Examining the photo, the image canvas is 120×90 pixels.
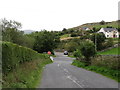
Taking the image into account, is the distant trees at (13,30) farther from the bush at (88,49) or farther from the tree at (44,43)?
the bush at (88,49)

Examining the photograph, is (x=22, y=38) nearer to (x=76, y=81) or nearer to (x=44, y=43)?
(x=44, y=43)

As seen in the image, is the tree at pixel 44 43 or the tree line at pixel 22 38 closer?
the tree line at pixel 22 38

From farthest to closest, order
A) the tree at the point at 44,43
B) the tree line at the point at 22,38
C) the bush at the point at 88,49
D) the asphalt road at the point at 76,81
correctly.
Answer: the tree at the point at 44,43
the tree line at the point at 22,38
the bush at the point at 88,49
the asphalt road at the point at 76,81

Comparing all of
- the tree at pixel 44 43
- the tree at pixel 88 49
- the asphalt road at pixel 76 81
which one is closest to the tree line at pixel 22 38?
the tree at pixel 44 43

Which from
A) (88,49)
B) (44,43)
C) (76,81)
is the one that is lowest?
(76,81)

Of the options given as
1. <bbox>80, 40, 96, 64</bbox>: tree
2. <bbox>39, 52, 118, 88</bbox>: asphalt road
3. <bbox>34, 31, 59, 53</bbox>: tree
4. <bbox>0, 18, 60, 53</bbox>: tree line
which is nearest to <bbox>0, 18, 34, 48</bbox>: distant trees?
<bbox>0, 18, 60, 53</bbox>: tree line

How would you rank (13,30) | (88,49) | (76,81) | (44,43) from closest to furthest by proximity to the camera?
(76,81) < (88,49) < (13,30) < (44,43)

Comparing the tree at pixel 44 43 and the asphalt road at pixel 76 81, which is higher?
the tree at pixel 44 43

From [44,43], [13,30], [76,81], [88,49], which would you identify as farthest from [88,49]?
[44,43]

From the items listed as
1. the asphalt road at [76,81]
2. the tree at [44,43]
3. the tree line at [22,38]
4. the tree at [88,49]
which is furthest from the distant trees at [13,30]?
the asphalt road at [76,81]

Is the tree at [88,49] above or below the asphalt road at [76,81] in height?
above

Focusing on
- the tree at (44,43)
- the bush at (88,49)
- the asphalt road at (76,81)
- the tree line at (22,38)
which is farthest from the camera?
the tree at (44,43)

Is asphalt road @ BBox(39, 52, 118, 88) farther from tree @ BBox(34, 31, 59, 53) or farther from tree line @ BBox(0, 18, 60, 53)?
tree @ BBox(34, 31, 59, 53)

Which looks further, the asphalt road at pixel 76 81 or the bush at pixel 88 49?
the bush at pixel 88 49
